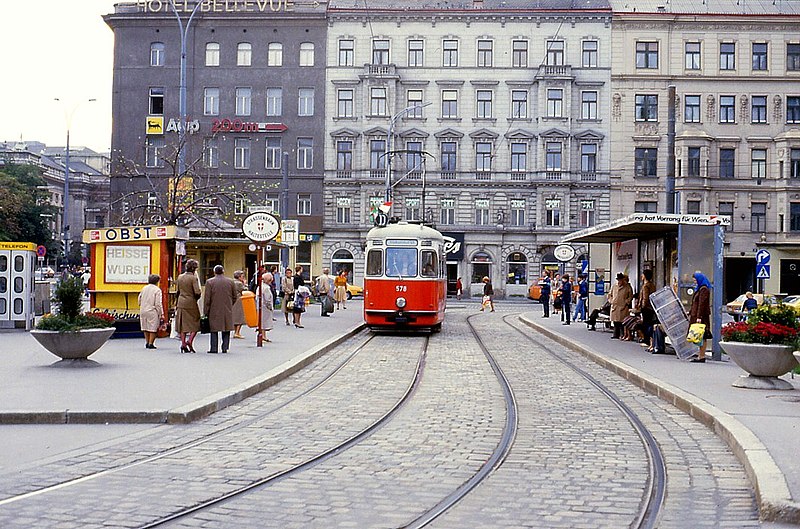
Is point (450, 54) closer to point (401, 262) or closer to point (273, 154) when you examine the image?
point (273, 154)

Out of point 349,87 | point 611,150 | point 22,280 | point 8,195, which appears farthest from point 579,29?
point 22,280

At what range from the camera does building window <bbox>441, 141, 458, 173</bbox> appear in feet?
210

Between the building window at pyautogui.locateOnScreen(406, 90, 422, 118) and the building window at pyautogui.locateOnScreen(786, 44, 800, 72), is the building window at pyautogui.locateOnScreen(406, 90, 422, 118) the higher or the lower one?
the lower one

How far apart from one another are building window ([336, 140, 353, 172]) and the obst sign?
4263cm

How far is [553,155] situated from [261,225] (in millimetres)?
43778

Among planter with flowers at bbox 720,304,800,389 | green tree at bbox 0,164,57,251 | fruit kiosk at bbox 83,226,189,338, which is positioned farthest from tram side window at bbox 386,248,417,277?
green tree at bbox 0,164,57,251

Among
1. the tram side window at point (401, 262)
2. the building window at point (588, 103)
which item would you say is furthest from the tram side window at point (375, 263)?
the building window at point (588, 103)

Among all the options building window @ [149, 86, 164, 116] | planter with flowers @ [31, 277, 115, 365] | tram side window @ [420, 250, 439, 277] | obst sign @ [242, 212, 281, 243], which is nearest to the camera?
planter with flowers @ [31, 277, 115, 365]

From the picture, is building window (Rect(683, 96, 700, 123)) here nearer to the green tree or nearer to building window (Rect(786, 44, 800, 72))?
building window (Rect(786, 44, 800, 72))

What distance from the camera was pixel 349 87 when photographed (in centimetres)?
6475

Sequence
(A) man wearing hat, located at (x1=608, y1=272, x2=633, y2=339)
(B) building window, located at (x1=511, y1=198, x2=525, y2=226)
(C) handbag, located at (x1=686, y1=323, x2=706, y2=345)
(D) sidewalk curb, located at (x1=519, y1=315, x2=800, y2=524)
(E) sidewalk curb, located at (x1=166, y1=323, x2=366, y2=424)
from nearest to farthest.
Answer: (D) sidewalk curb, located at (x1=519, y1=315, x2=800, y2=524), (E) sidewalk curb, located at (x1=166, y1=323, x2=366, y2=424), (C) handbag, located at (x1=686, y1=323, x2=706, y2=345), (A) man wearing hat, located at (x1=608, y1=272, x2=633, y2=339), (B) building window, located at (x1=511, y1=198, x2=525, y2=226)

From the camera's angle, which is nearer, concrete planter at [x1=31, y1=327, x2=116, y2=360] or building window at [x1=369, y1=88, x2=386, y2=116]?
concrete planter at [x1=31, y1=327, x2=116, y2=360]

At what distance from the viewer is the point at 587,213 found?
63250 millimetres

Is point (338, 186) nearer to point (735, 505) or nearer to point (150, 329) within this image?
point (150, 329)
